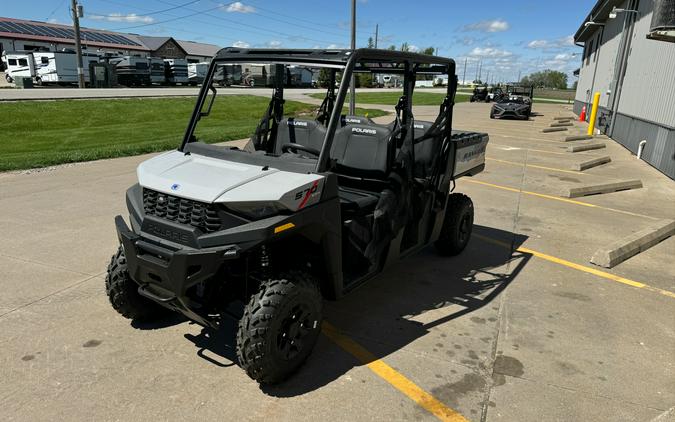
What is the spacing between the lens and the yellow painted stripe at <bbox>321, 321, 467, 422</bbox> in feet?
9.80

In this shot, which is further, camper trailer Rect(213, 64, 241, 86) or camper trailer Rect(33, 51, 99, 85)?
camper trailer Rect(33, 51, 99, 85)

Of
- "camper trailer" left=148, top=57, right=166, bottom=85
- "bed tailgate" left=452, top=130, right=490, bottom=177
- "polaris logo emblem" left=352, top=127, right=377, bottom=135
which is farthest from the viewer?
"camper trailer" left=148, top=57, right=166, bottom=85

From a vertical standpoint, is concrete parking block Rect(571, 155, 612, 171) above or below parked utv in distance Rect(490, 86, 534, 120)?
below

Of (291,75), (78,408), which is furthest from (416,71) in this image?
(78,408)

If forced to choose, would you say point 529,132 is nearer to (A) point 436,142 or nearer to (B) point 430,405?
(A) point 436,142

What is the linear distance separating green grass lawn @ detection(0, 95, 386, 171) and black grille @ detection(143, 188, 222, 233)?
4.06 m

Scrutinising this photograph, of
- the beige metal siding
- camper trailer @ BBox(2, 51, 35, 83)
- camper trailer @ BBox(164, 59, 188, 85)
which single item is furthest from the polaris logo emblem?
camper trailer @ BBox(164, 59, 188, 85)

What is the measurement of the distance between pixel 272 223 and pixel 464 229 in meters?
3.44

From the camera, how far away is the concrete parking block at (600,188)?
8984 mm

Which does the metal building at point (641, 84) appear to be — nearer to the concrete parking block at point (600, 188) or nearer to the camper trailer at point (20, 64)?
the concrete parking block at point (600, 188)

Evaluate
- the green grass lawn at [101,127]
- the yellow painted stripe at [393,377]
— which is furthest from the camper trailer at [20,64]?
the yellow painted stripe at [393,377]

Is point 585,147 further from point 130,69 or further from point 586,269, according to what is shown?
point 130,69

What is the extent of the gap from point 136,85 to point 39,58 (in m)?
7.08

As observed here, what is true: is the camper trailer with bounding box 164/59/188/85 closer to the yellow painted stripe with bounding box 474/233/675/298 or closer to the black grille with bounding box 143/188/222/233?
the yellow painted stripe with bounding box 474/233/675/298
